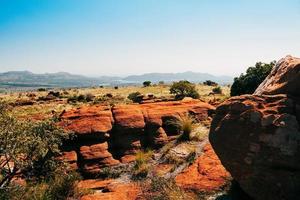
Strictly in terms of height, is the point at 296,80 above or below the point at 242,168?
above

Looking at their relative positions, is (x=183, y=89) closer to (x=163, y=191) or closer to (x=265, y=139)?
(x=163, y=191)

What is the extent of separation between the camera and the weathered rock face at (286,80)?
41.7 ft

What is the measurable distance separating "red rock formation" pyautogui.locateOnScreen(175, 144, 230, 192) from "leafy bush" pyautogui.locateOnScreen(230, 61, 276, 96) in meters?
16.1

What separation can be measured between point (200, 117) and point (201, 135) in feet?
11.1

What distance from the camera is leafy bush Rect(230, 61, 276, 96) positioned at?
3238 centimetres

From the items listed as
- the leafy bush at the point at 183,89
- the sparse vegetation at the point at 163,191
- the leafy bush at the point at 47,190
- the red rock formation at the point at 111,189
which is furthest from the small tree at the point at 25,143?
the leafy bush at the point at 183,89

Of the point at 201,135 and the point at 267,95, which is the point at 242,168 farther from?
the point at 201,135

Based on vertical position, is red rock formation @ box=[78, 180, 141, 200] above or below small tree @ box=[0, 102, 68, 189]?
below

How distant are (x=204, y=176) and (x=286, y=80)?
18.3ft

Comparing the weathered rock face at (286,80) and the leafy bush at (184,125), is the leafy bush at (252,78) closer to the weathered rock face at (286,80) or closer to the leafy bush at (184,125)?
the leafy bush at (184,125)

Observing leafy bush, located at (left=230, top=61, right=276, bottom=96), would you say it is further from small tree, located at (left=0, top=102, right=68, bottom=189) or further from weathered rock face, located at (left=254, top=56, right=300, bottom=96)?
small tree, located at (left=0, top=102, right=68, bottom=189)

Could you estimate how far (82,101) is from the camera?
51625 millimetres

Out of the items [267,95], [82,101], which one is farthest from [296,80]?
[82,101]

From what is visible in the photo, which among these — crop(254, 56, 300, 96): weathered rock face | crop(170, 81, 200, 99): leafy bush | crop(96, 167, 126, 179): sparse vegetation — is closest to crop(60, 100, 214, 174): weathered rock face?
crop(96, 167, 126, 179): sparse vegetation
